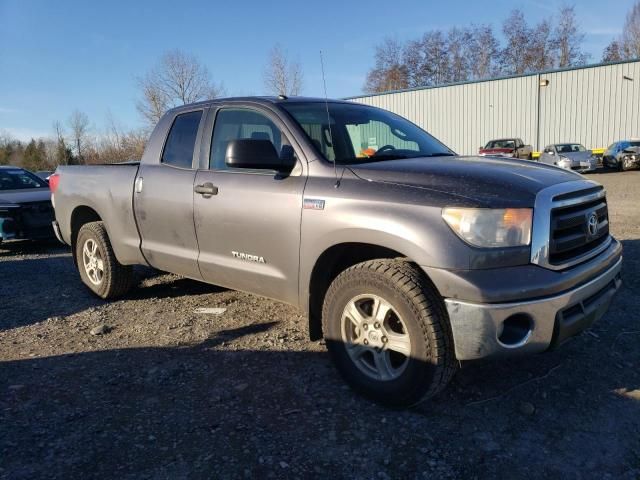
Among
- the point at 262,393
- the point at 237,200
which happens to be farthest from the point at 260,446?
the point at 237,200

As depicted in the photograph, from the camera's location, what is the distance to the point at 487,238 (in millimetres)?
2580

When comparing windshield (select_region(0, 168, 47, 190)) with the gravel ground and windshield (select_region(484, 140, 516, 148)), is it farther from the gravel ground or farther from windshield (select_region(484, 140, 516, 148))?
windshield (select_region(484, 140, 516, 148))

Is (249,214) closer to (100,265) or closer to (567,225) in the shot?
(567,225)

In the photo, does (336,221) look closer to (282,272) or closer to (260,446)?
(282,272)

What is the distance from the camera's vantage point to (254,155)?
331 cm

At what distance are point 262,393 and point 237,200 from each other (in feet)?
4.45

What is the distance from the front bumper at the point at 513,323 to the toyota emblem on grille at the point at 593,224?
1.58ft

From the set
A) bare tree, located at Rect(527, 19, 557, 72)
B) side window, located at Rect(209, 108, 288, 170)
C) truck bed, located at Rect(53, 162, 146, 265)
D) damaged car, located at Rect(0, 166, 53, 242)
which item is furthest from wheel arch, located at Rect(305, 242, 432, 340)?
bare tree, located at Rect(527, 19, 557, 72)

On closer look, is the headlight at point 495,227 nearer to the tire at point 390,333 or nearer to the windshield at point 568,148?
the tire at point 390,333

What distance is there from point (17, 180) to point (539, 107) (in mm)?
27819

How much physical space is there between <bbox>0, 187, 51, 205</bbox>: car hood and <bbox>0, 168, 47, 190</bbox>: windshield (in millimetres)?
394

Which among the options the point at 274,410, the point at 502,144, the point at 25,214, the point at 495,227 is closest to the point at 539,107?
the point at 502,144

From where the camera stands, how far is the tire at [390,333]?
8.93 ft

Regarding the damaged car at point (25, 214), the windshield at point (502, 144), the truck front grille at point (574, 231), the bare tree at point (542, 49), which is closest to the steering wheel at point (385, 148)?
the truck front grille at point (574, 231)
